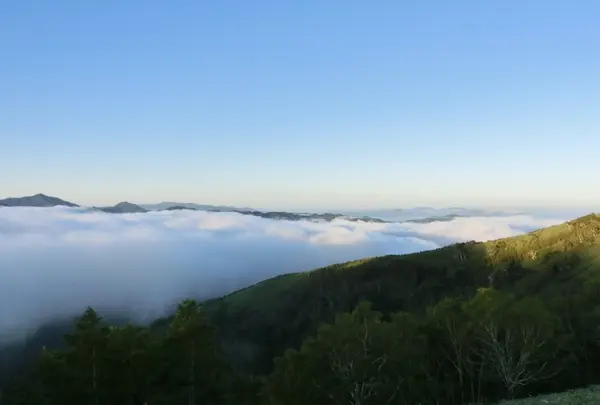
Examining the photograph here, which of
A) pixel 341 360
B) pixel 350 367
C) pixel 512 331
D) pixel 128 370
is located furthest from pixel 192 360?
pixel 512 331

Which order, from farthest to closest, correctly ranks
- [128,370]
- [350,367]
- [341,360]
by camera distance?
[341,360], [350,367], [128,370]

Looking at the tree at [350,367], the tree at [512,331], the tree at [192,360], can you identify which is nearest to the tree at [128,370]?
the tree at [192,360]

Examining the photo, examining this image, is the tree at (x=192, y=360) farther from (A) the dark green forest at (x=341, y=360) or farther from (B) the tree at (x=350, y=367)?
(B) the tree at (x=350, y=367)

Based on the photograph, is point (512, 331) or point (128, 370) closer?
point (128, 370)

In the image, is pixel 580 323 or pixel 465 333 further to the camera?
pixel 580 323

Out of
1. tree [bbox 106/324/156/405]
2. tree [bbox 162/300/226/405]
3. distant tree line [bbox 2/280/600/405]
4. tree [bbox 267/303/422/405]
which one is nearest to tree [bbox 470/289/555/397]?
distant tree line [bbox 2/280/600/405]

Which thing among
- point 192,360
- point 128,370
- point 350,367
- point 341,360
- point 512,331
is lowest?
point 350,367

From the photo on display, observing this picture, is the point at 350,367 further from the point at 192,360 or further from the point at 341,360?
the point at 192,360

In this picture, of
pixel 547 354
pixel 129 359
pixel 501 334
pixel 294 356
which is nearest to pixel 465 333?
pixel 501 334

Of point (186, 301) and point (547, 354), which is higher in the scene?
point (186, 301)

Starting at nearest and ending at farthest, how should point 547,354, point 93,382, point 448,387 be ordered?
point 93,382
point 547,354
point 448,387

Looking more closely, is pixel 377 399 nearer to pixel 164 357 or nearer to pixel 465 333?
pixel 465 333
